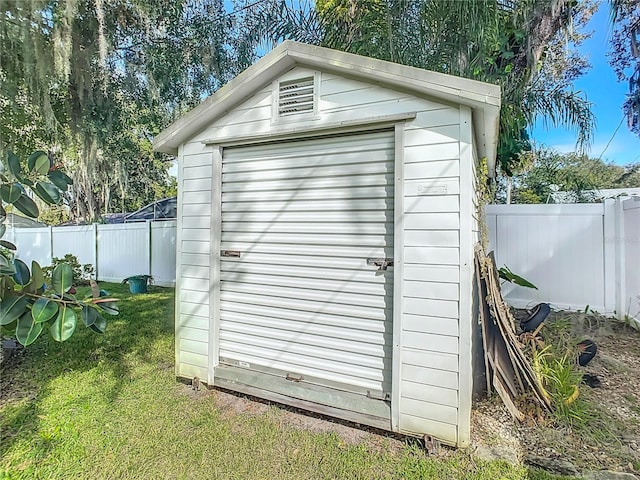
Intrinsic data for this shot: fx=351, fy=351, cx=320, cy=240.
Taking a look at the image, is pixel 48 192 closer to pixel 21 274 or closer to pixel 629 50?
pixel 21 274

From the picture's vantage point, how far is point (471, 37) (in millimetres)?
3912

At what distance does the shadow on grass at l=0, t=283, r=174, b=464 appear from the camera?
270cm

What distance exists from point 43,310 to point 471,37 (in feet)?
15.4

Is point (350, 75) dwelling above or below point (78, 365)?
above

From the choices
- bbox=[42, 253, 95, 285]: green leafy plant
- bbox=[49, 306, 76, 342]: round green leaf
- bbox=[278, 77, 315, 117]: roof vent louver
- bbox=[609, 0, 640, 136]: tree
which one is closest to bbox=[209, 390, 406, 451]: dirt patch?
bbox=[49, 306, 76, 342]: round green leaf

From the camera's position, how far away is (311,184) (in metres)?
2.80

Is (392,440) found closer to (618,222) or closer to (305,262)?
(305,262)

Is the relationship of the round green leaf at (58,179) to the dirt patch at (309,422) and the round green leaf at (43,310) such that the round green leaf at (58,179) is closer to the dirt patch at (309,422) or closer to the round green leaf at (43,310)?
the round green leaf at (43,310)

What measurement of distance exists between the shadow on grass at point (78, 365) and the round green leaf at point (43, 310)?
7.6 inches

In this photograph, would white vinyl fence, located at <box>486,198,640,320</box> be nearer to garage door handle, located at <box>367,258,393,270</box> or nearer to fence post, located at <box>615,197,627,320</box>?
fence post, located at <box>615,197,627,320</box>

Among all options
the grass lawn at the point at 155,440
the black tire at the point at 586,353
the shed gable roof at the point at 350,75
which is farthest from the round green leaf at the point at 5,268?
the black tire at the point at 586,353

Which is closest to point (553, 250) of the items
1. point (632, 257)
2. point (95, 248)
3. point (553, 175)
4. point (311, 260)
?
point (632, 257)

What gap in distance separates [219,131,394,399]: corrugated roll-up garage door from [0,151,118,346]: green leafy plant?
1079mm

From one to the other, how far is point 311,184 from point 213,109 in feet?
3.64
